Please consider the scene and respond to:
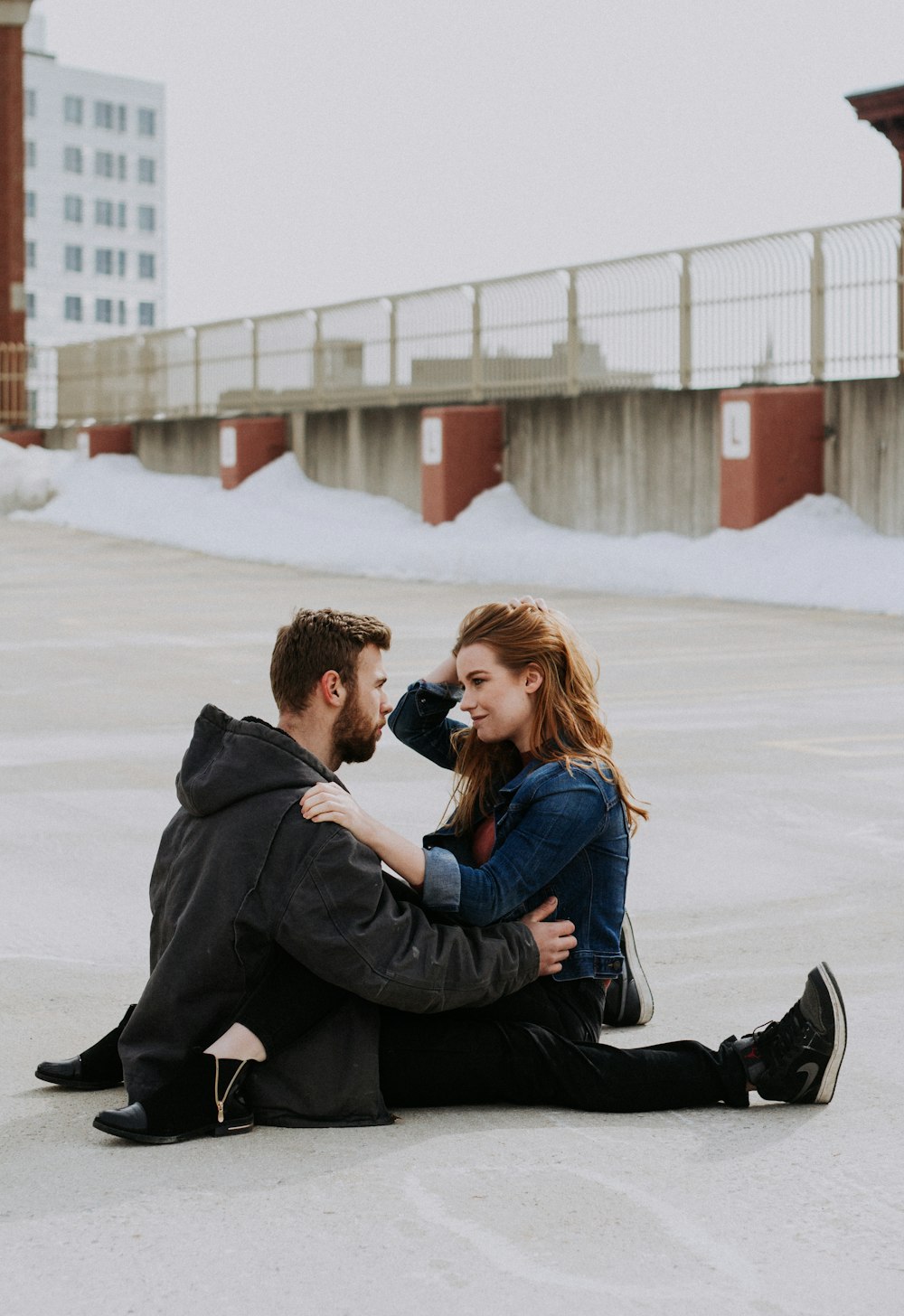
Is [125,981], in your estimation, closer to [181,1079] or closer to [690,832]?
[181,1079]

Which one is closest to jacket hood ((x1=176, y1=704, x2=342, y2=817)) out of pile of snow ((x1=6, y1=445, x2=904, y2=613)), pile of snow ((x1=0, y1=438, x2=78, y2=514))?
pile of snow ((x1=6, y1=445, x2=904, y2=613))

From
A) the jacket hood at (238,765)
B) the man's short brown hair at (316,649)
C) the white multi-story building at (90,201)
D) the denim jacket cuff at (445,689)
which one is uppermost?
the white multi-story building at (90,201)

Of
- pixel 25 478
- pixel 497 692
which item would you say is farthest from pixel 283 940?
pixel 25 478

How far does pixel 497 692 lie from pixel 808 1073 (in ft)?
3.38

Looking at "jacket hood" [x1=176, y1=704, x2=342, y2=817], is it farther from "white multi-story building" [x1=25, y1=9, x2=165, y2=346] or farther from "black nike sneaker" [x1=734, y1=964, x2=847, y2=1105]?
"white multi-story building" [x1=25, y1=9, x2=165, y2=346]

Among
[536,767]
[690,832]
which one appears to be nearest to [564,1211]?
[536,767]

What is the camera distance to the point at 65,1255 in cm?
343

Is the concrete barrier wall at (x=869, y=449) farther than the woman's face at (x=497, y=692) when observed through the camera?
Yes

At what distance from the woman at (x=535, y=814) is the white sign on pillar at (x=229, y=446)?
25.7 metres

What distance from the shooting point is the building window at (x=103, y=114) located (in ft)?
484

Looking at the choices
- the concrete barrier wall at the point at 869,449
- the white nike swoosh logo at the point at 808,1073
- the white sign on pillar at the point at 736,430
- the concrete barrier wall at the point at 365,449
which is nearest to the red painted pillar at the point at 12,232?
the concrete barrier wall at the point at 365,449

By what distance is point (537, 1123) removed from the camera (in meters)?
4.26

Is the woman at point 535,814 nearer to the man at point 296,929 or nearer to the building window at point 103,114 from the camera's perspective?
the man at point 296,929

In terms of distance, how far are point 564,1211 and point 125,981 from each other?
84.1 inches
